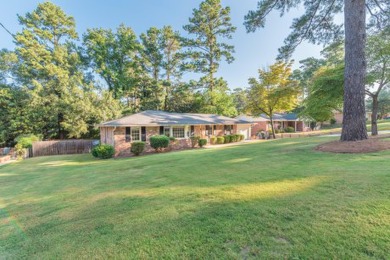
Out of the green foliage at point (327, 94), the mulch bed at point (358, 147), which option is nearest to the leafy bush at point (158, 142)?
the green foliage at point (327, 94)

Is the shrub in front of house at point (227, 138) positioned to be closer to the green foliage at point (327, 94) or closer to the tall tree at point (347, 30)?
the green foliage at point (327, 94)

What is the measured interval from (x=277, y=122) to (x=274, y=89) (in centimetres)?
1302

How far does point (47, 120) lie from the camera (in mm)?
21969

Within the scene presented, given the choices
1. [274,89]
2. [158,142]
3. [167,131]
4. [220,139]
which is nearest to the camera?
[158,142]

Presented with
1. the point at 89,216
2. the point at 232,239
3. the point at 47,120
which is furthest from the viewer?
the point at 47,120

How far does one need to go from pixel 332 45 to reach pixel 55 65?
28530 millimetres

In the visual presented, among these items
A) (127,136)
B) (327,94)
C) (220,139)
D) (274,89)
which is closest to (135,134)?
(127,136)

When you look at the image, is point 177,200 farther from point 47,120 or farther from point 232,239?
point 47,120

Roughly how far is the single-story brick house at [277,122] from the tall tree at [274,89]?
5665mm

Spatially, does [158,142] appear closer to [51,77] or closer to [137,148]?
[137,148]

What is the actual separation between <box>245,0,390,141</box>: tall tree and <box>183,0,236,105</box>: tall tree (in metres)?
17.1

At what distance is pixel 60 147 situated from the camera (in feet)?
62.6

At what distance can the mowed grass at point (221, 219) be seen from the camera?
7.82ft

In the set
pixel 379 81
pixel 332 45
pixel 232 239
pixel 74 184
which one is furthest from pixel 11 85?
pixel 379 81
